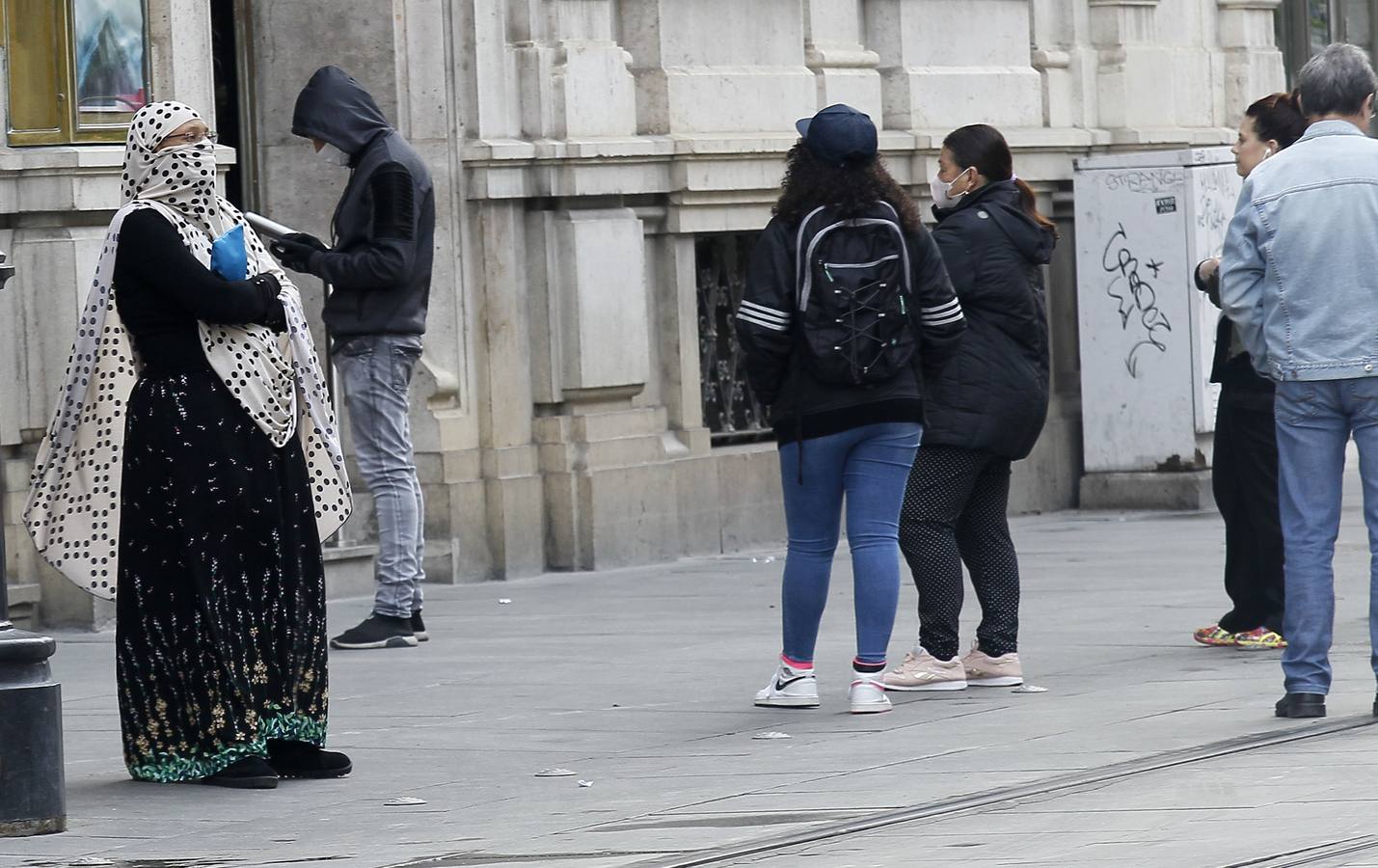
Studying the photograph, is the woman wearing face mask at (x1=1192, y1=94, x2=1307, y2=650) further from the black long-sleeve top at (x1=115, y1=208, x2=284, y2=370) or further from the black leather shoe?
the black long-sleeve top at (x1=115, y1=208, x2=284, y2=370)

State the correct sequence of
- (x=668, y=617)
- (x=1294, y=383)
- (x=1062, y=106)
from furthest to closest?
(x=1062, y=106) < (x=668, y=617) < (x=1294, y=383)

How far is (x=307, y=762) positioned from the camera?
741cm

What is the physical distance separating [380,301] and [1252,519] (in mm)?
3228

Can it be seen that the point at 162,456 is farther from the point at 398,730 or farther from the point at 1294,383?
the point at 1294,383

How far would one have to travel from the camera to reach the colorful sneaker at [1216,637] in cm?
966

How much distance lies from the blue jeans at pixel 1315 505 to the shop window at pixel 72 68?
17.1ft

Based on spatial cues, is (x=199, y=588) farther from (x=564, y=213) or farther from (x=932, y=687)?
(x=564, y=213)

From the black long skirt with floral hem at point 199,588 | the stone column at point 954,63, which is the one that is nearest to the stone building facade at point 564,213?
the stone column at point 954,63

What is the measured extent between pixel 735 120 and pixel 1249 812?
8.07m

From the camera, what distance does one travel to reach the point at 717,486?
13.9 m

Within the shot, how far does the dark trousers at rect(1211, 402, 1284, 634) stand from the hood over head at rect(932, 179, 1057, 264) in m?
1.09

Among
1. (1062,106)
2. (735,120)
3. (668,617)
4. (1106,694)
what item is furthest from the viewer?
(1062,106)

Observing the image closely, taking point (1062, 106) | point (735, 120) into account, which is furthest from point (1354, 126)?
point (1062, 106)

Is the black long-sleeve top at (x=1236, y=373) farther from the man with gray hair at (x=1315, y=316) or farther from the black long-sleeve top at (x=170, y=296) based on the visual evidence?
the black long-sleeve top at (x=170, y=296)
